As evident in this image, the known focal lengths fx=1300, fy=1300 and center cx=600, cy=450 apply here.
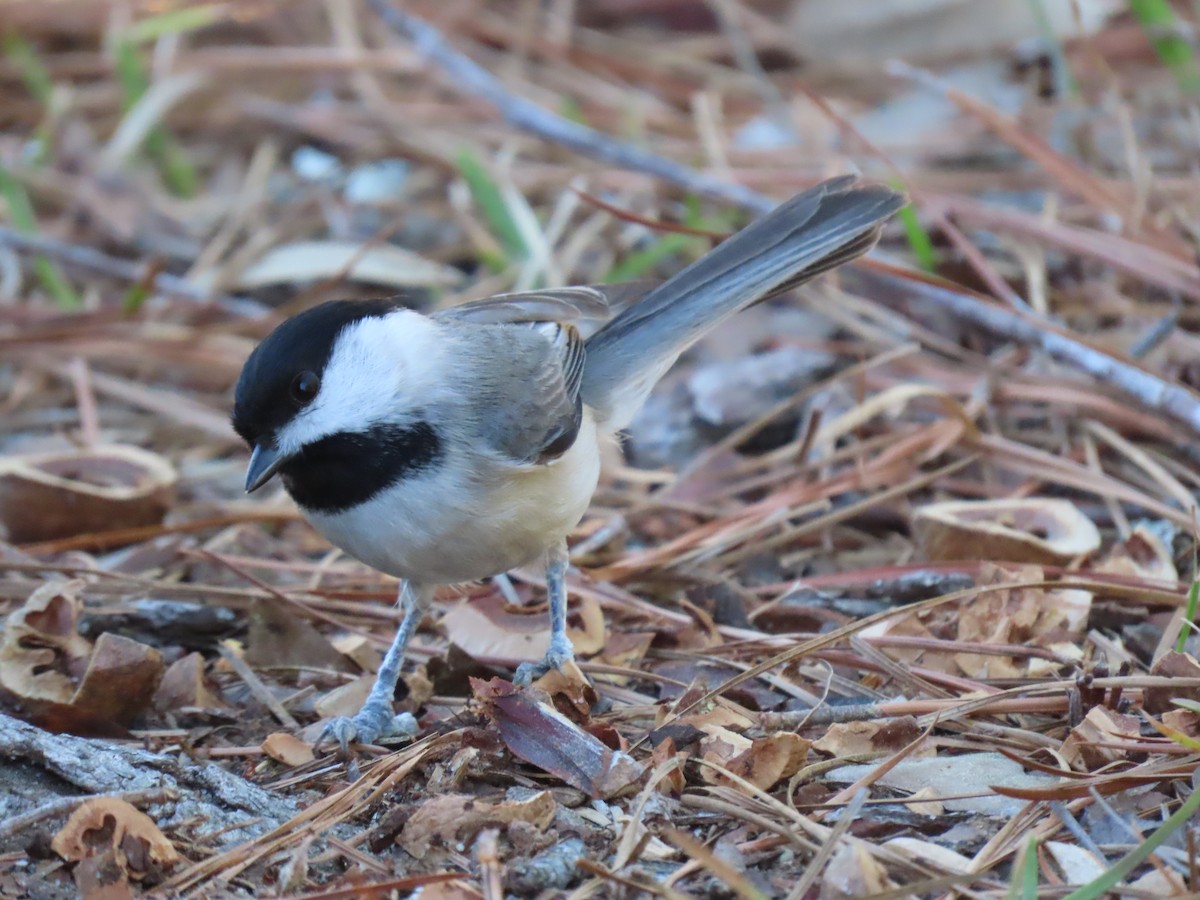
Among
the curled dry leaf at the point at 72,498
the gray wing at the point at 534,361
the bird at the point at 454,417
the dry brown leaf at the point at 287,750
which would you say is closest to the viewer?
the dry brown leaf at the point at 287,750

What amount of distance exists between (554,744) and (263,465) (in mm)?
816

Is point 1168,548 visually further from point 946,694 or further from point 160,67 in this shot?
point 160,67

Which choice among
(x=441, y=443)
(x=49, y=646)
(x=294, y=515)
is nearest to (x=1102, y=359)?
(x=441, y=443)

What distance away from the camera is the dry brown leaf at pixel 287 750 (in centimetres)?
243

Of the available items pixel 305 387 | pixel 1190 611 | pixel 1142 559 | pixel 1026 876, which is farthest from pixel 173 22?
pixel 1026 876

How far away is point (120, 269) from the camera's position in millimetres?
4727

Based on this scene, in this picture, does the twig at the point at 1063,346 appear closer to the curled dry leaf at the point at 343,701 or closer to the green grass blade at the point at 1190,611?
the green grass blade at the point at 1190,611

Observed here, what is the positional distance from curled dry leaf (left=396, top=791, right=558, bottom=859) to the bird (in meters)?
0.44

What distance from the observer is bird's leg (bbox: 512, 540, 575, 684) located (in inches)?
109

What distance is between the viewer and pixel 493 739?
2266mm

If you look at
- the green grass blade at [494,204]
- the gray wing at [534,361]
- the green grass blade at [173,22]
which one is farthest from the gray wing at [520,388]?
the green grass blade at [173,22]

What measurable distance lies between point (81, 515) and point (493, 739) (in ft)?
5.84

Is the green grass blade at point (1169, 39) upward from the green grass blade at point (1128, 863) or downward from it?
upward

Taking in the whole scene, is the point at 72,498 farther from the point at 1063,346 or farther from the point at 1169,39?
the point at 1169,39
